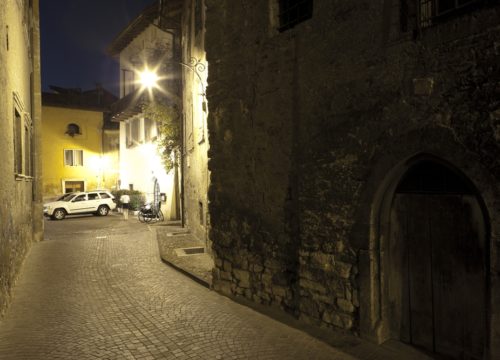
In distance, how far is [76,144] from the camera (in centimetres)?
3300

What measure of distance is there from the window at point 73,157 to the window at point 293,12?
101ft

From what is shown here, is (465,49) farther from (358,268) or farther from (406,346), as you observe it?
(406,346)

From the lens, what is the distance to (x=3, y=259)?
6484mm

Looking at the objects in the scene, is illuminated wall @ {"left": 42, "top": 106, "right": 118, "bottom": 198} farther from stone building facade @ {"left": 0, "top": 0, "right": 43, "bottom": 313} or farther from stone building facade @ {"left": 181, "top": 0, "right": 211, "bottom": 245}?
stone building facade @ {"left": 0, "top": 0, "right": 43, "bottom": 313}

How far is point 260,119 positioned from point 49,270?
6.50 meters

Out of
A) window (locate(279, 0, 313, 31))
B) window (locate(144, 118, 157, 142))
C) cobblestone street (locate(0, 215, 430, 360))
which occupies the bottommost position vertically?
cobblestone street (locate(0, 215, 430, 360))

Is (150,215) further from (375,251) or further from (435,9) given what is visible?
(435,9)

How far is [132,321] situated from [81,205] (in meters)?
18.4

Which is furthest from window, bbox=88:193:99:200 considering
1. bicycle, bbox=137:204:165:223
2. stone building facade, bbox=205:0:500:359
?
stone building facade, bbox=205:0:500:359

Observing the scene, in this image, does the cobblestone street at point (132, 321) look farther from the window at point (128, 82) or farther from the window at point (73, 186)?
the window at point (73, 186)

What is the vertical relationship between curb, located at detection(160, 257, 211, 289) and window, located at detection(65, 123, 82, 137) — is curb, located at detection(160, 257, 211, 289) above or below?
below

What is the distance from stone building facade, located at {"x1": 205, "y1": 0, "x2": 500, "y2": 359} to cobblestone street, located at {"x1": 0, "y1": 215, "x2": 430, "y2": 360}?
67 cm

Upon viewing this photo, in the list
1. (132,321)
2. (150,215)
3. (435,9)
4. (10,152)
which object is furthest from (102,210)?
(435,9)

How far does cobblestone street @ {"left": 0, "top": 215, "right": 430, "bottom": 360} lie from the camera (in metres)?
4.76
